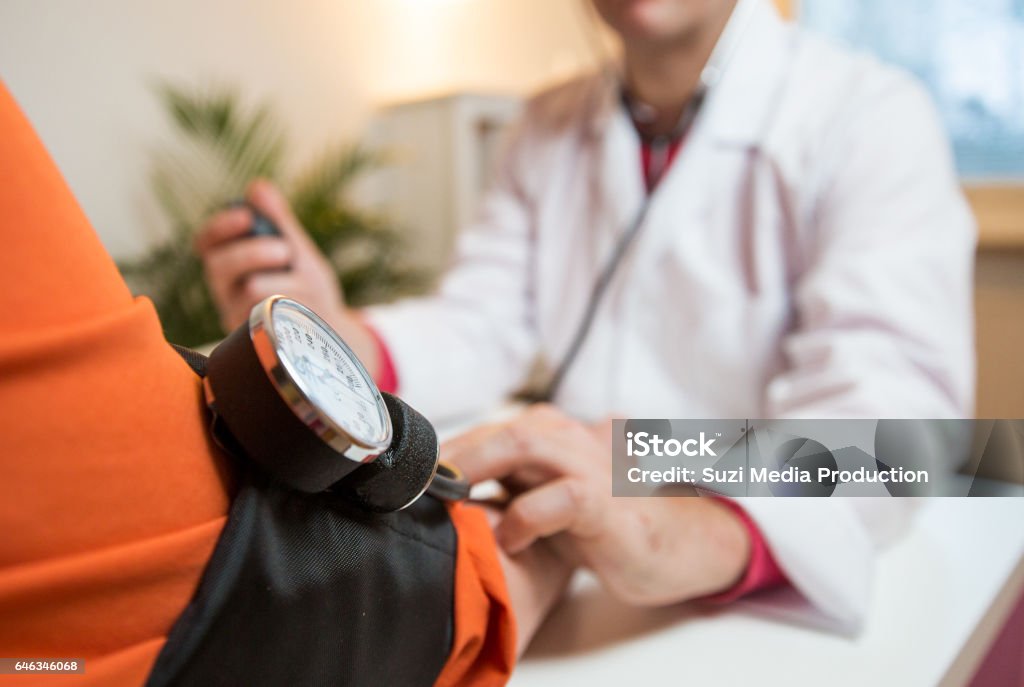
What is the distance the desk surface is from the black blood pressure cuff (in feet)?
0.28

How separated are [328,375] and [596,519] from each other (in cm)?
16

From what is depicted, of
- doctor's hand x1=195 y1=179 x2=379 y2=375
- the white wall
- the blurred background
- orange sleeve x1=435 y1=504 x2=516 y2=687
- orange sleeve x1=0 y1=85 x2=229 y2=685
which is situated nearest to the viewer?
orange sleeve x1=0 y1=85 x2=229 y2=685

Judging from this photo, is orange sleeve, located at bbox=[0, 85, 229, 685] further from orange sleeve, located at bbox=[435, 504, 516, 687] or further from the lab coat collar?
the lab coat collar

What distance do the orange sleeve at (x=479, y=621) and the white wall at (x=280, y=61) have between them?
382 mm

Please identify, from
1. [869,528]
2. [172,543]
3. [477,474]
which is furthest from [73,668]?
[869,528]

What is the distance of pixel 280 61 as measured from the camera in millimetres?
1379

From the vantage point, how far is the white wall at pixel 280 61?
93 centimetres

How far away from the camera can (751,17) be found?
1.85 ft

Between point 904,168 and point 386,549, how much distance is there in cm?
51

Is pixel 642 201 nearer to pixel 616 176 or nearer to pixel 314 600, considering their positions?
pixel 616 176

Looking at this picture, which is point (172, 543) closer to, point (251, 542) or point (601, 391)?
point (251, 542)

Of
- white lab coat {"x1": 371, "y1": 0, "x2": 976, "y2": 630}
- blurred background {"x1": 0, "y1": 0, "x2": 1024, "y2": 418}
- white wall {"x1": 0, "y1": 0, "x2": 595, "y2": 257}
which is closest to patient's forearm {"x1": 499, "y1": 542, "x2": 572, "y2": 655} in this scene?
white lab coat {"x1": 371, "y1": 0, "x2": 976, "y2": 630}

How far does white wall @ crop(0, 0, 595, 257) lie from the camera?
934 millimetres

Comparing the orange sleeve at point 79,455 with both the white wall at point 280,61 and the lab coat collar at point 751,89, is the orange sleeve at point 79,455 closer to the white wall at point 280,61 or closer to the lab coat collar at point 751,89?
the white wall at point 280,61
